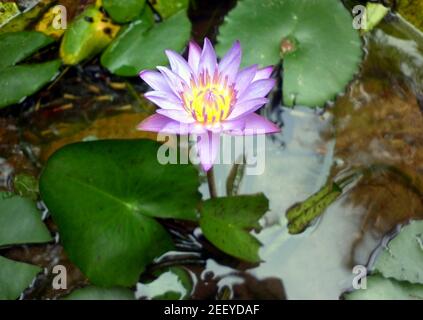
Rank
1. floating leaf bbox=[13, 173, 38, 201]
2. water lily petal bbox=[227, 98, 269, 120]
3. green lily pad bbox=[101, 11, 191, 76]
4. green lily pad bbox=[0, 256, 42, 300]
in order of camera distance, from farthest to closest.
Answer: green lily pad bbox=[101, 11, 191, 76] → floating leaf bbox=[13, 173, 38, 201] → green lily pad bbox=[0, 256, 42, 300] → water lily petal bbox=[227, 98, 269, 120]

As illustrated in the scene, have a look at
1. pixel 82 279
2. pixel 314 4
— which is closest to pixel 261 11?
pixel 314 4

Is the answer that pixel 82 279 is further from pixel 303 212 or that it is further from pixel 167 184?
pixel 303 212

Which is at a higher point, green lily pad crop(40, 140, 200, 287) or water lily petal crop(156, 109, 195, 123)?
water lily petal crop(156, 109, 195, 123)

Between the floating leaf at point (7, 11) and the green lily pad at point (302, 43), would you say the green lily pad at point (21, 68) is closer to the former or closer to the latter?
the floating leaf at point (7, 11)

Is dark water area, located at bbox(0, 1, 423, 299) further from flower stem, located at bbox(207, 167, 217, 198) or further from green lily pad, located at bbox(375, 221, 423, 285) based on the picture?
flower stem, located at bbox(207, 167, 217, 198)

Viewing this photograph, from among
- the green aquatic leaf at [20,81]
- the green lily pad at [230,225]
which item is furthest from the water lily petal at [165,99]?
the green aquatic leaf at [20,81]

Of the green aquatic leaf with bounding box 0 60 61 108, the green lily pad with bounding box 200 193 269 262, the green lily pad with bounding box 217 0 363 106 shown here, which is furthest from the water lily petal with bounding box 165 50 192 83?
the green aquatic leaf with bounding box 0 60 61 108

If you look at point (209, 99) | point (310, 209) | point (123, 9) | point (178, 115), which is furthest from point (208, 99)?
point (123, 9)
